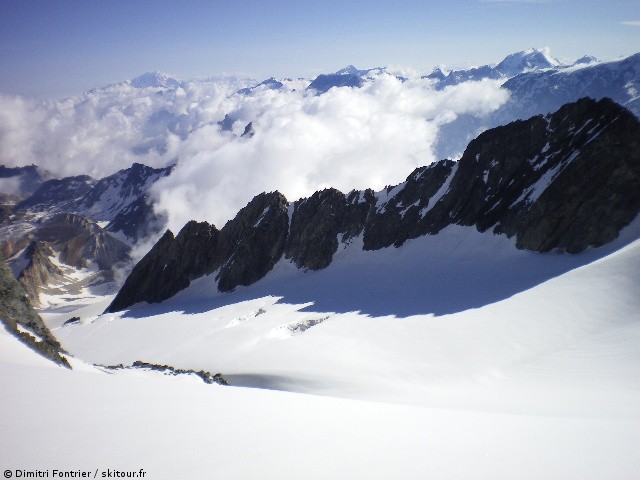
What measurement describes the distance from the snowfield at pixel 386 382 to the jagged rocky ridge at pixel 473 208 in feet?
12.7

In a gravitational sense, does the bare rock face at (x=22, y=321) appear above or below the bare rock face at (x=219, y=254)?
below

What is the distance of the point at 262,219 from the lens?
274 feet

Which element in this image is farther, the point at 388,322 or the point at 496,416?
the point at 388,322

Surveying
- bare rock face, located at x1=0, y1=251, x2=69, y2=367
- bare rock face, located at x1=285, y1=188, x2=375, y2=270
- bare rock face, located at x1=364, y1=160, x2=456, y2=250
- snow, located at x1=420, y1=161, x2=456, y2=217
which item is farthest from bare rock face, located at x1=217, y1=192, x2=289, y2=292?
bare rock face, located at x1=0, y1=251, x2=69, y2=367

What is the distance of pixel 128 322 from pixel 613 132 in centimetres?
7752

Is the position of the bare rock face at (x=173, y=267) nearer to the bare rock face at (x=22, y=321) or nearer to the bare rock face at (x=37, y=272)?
the bare rock face at (x=22, y=321)

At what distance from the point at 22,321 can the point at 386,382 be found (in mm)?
19502

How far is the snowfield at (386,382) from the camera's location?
612 cm

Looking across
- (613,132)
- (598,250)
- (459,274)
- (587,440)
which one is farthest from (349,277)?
(587,440)

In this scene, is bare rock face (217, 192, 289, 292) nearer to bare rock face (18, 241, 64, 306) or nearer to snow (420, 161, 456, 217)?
snow (420, 161, 456, 217)

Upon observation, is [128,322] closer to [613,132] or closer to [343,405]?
[343,405]

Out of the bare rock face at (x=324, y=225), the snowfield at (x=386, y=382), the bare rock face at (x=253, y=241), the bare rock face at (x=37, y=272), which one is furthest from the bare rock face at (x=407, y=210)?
the bare rock face at (x=37, y=272)

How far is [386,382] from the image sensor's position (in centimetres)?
2212

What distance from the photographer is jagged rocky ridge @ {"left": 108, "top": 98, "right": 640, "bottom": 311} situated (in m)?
40.2
